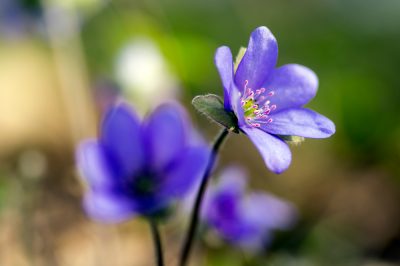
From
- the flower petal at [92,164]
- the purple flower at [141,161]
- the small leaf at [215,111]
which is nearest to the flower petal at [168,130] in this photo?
the purple flower at [141,161]

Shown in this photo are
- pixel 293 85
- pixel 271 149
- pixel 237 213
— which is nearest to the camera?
pixel 271 149

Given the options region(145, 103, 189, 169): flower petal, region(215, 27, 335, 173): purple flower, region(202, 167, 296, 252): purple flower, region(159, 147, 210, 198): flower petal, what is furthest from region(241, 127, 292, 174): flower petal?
region(202, 167, 296, 252): purple flower

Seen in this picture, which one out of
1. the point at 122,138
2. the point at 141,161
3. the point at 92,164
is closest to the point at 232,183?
the point at 141,161

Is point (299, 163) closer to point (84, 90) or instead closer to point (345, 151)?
point (345, 151)

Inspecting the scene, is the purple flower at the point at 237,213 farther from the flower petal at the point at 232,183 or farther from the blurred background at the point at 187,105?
the blurred background at the point at 187,105

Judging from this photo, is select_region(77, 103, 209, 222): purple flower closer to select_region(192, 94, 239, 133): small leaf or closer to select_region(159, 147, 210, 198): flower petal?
select_region(159, 147, 210, 198): flower petal

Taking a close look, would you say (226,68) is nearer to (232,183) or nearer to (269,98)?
(269,98)
